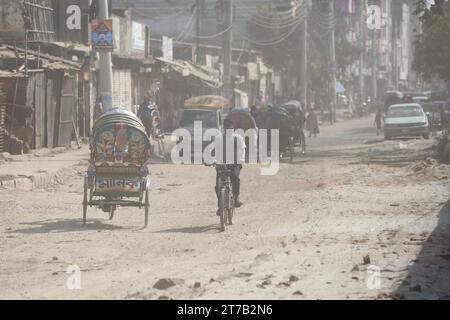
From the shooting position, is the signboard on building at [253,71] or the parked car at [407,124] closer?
the parked car at [407,124]

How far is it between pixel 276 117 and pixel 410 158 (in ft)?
13.8

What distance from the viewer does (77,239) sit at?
579 inches

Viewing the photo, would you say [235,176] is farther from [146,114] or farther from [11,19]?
[11,19]

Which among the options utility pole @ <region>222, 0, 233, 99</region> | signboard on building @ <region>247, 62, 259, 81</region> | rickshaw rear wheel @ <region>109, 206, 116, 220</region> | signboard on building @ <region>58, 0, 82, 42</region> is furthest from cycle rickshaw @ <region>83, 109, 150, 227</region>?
signboard on building @ <region>247, 62, 259, 81</region>

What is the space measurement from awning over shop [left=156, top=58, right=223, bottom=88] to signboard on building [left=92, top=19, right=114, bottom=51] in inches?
811

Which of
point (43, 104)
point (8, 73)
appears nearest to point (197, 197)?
point (8, 73)

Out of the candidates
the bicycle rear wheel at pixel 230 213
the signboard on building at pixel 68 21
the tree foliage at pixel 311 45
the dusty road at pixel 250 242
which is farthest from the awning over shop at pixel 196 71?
the bicycle rear wheel at pixel 230 213

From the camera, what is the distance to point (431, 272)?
11.1 m

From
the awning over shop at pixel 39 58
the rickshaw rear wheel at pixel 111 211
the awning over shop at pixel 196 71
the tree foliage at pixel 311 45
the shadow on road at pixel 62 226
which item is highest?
the tree foliage at pixel 311 45

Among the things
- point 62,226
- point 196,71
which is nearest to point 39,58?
point 62,226

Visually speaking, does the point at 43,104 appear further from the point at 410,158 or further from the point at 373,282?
the point at 373,282

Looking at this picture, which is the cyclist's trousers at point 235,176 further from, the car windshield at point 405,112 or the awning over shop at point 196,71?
the awning over shop at point 196,71

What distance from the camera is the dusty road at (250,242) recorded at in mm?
10344

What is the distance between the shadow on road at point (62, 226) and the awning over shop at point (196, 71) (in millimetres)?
29793
